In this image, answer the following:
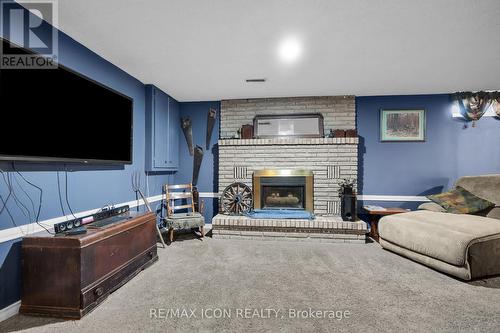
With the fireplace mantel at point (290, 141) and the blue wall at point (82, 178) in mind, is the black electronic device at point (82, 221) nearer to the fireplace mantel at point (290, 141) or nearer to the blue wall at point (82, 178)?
the blue wall at point (82, 178)

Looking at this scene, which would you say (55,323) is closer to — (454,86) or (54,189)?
(54,189)

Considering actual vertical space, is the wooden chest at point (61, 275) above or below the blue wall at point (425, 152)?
below

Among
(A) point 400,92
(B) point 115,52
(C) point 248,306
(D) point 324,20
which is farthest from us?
(A) point 400,92

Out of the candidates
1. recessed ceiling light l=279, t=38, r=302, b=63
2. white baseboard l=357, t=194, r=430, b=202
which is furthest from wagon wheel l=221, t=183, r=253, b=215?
recessed ceiling light l=279, t=38, r=302, b=63

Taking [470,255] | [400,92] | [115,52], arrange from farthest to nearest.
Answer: [400,92] < [115,52] < [470,255]

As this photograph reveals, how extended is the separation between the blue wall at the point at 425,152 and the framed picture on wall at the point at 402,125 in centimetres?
8

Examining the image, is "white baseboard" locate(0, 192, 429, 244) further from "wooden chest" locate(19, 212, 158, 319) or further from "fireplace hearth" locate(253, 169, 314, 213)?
"fireplace hearth" locate(253, 169, 314, 213)

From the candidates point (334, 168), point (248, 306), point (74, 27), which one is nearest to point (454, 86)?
point (334, 168)

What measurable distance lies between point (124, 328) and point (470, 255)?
10.1 feet

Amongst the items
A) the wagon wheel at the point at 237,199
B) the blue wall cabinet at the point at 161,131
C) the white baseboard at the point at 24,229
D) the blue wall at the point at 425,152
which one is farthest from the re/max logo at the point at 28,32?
the blue wall at the point at 425,152

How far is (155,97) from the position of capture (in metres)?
3.59

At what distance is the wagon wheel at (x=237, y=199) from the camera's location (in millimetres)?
4078

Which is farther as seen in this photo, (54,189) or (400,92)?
(400,92)

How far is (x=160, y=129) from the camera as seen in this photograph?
12.2 ft
